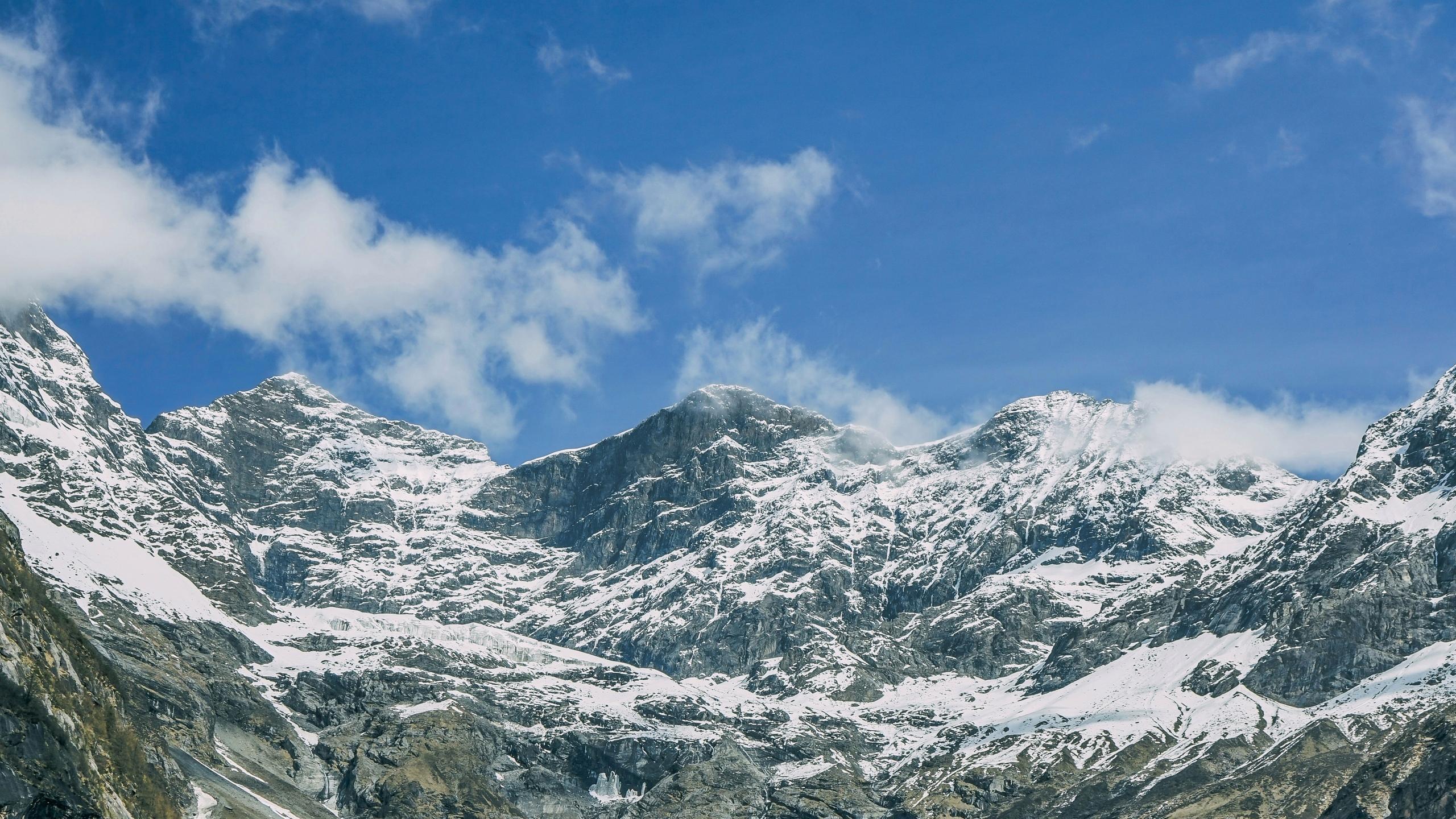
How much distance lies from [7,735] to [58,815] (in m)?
11.4

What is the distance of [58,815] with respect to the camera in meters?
195

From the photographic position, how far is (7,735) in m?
199
